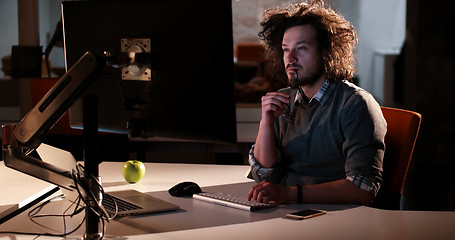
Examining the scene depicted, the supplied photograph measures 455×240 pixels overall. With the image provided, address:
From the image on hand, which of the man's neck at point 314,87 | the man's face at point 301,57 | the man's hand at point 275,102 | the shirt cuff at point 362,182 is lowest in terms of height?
the shirt cuff at point 362,182

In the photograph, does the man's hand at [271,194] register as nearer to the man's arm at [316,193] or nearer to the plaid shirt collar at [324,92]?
the man's arm at [316,193]

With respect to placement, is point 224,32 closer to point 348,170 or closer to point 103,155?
point 348,170

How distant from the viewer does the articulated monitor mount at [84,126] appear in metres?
1.16

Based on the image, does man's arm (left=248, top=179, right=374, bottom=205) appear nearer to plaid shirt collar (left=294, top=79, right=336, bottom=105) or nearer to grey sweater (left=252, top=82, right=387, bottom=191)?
grey sweater (left=252, top=82, right=387, bottom=191)

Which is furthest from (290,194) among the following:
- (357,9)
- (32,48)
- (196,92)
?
(357,9)

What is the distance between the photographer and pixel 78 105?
63.7 inches

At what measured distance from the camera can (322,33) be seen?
1850mm

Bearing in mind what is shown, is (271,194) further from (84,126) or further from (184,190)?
(84,126)

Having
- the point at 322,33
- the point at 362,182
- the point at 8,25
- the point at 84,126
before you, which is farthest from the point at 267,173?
the point at 8,25

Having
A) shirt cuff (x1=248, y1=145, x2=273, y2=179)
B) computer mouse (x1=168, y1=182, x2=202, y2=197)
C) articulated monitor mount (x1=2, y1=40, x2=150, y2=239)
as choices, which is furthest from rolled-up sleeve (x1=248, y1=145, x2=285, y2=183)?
articulated monitor mount (x1=2, y1=40, x2=150, y2=239)

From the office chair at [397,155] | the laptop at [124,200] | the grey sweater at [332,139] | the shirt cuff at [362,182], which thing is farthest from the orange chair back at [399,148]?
the laptop at [124,200]

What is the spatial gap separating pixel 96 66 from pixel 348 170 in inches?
32.3

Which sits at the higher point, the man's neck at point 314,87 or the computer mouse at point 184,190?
the man's neck at point 314,87

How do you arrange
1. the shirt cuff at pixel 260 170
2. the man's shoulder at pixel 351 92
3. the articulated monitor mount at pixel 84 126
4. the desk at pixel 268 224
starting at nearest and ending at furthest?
the articulated monitor mount at pixel 84 126, the desk at pixel 268 224, the man's shoulder at pixel 351 92, the shirt cuff at pixel 260 170
